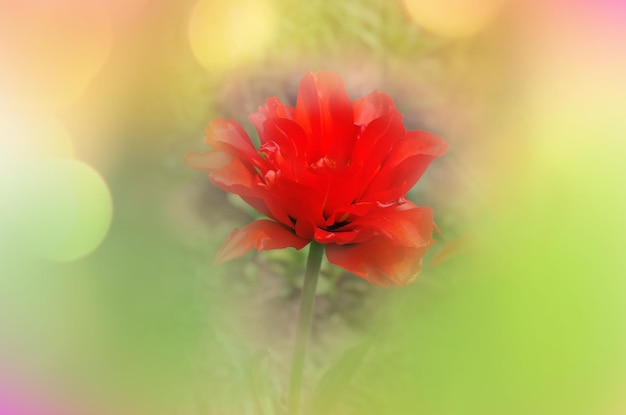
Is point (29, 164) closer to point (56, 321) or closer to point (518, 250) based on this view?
point (56, 321)

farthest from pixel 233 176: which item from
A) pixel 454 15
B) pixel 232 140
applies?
pixel 454 15

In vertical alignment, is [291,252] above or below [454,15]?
below

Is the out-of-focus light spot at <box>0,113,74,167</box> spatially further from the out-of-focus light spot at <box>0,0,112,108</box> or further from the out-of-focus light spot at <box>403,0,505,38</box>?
the out-of-focus light spot at <box>403,0,505,38</box>

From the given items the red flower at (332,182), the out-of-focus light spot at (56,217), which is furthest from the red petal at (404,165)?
the out-of-focus light spot at (56,217)

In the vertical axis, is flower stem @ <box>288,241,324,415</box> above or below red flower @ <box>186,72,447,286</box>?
below

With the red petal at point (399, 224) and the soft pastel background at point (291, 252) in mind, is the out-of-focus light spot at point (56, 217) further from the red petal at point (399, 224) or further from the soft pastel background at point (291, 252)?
the red petal at point (399, 224)

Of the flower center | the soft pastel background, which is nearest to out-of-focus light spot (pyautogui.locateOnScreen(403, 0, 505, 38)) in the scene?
the soft pastel background

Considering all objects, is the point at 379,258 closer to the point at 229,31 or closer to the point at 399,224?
the point at 399,224
